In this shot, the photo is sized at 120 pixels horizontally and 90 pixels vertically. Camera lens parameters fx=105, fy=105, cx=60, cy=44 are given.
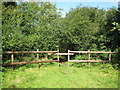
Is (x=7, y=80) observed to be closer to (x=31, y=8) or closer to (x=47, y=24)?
(x=47, y=24)

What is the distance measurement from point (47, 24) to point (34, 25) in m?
1.11

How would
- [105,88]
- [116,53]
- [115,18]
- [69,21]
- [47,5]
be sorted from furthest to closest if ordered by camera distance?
[47,5], [69,21], [115,18], [116,53], [105,88]

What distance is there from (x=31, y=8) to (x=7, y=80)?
6351 millimetres

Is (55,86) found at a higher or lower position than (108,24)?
lower

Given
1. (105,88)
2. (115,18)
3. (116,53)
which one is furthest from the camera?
(115,18)

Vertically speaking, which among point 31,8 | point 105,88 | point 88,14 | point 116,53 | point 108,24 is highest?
point 31,8

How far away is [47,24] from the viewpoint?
870cm

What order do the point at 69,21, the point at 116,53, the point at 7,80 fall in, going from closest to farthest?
the point at 7,80 < the point at 116,53 < the point at 69,21

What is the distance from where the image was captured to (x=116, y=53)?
715 centimetres

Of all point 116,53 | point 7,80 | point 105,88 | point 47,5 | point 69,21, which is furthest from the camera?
point 47,5

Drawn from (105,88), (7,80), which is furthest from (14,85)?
(105,88)

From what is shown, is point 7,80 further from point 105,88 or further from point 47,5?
point 47,5

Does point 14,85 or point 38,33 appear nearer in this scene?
point 14,85

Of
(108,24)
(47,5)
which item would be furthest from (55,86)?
(47,5)
